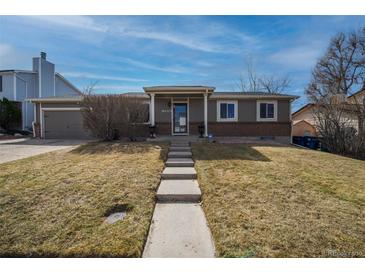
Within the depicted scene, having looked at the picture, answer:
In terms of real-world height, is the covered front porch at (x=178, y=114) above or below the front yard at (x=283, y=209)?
above

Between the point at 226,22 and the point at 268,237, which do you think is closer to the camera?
the point at 268,237

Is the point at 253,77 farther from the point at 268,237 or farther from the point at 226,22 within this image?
the point at 268,237

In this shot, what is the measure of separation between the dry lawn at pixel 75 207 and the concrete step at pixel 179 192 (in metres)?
0.17

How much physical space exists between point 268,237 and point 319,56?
1080 inches

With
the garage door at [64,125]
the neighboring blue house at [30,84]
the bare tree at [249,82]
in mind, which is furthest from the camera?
the bare tree at [249,82]

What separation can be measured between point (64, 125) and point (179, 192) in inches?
536

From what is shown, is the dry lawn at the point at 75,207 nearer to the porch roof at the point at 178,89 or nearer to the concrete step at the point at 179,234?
the concrete step at the point at 179,234

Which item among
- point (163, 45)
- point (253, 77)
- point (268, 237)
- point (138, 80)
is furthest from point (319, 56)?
point (268, 237)

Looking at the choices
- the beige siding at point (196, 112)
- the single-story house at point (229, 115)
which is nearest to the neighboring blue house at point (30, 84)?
the single-story house at point (229, 115)

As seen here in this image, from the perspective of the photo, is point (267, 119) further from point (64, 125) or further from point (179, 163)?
point (64, 125)

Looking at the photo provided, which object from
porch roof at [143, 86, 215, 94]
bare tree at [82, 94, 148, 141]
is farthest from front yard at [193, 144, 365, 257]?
porch roof at [143, 86, 215, 94]

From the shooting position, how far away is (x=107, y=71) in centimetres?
1614

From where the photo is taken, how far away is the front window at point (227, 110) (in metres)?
13.8

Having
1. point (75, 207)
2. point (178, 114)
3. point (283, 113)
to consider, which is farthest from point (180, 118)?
point (75, 207)
